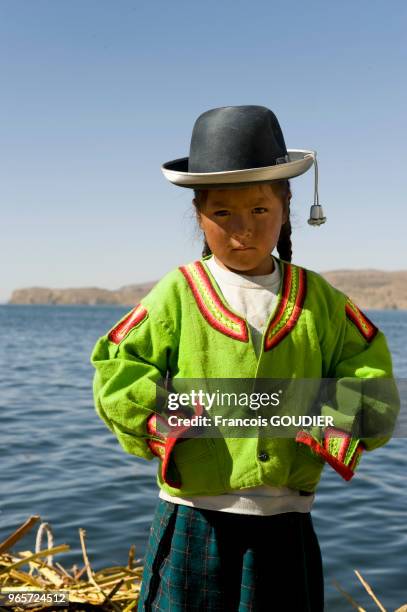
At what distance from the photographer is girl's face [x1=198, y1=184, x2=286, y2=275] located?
243 cm

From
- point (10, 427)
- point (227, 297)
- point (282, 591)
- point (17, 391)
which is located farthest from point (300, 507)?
point (17, 391)

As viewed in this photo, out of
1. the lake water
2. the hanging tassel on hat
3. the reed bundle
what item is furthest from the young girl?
the lake water

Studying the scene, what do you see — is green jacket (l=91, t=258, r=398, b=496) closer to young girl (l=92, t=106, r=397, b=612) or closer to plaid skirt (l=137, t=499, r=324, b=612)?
young girl (l=92, t=106, r=397, b=612)

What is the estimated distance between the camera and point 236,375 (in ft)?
7.89

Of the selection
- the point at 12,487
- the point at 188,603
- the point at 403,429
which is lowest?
the point at 12,487

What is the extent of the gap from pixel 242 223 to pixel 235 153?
212mm

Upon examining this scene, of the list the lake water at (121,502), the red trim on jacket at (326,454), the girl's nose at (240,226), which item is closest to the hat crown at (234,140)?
the girl's nose at (240,226)

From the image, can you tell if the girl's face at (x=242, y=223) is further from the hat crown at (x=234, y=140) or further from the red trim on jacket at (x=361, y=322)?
the red trim on jacket at (x=361, y=322)

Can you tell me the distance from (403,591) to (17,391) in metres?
12.8

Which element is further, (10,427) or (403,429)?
(10,427)

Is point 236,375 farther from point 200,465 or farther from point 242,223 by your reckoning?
point 242,223

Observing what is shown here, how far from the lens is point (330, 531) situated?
23.1 feet

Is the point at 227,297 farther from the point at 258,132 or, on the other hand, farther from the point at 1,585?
the point at 1,585

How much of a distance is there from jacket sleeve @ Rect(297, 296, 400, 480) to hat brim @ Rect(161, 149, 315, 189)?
1.58 ft
